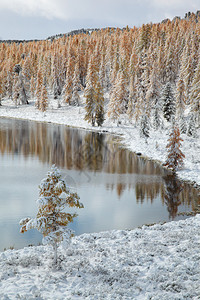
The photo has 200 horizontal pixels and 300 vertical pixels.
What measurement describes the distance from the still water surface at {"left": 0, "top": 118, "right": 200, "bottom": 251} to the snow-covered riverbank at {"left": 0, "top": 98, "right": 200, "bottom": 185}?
2.42 m

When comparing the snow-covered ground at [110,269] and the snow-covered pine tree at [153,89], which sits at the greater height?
the snow-covered pine tree at [153,89]

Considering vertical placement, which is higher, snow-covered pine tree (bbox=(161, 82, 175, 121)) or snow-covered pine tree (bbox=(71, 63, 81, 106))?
snow-covered pine tree (bbox=(71, 63, 81, 106))

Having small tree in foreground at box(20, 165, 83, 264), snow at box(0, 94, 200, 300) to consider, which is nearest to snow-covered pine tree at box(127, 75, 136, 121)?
snow at box(0, 94, 200, 300)

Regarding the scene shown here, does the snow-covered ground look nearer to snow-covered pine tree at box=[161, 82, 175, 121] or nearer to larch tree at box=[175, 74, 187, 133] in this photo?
snow-covered pine tree at box=[161, 82, 175, 121]

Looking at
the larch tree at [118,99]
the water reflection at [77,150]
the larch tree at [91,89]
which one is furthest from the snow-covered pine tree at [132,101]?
the water reflection at [77,150]

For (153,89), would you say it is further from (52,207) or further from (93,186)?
(52,207)

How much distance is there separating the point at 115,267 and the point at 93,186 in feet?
38.7

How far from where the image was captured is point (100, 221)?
15320 mm

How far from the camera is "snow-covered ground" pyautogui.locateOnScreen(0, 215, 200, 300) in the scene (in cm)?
834

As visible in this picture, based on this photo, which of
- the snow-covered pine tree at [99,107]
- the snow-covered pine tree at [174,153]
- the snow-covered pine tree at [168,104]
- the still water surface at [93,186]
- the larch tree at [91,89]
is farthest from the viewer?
the snow-covered pine tree at [99,107]

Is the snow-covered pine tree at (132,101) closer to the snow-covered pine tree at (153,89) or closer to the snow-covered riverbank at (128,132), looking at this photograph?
the snow-covered riverbank at (128,132)

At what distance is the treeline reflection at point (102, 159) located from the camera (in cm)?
2042

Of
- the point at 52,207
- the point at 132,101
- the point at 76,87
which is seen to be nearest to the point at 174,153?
the point at 52,207

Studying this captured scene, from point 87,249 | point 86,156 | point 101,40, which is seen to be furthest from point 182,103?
point 101,40
